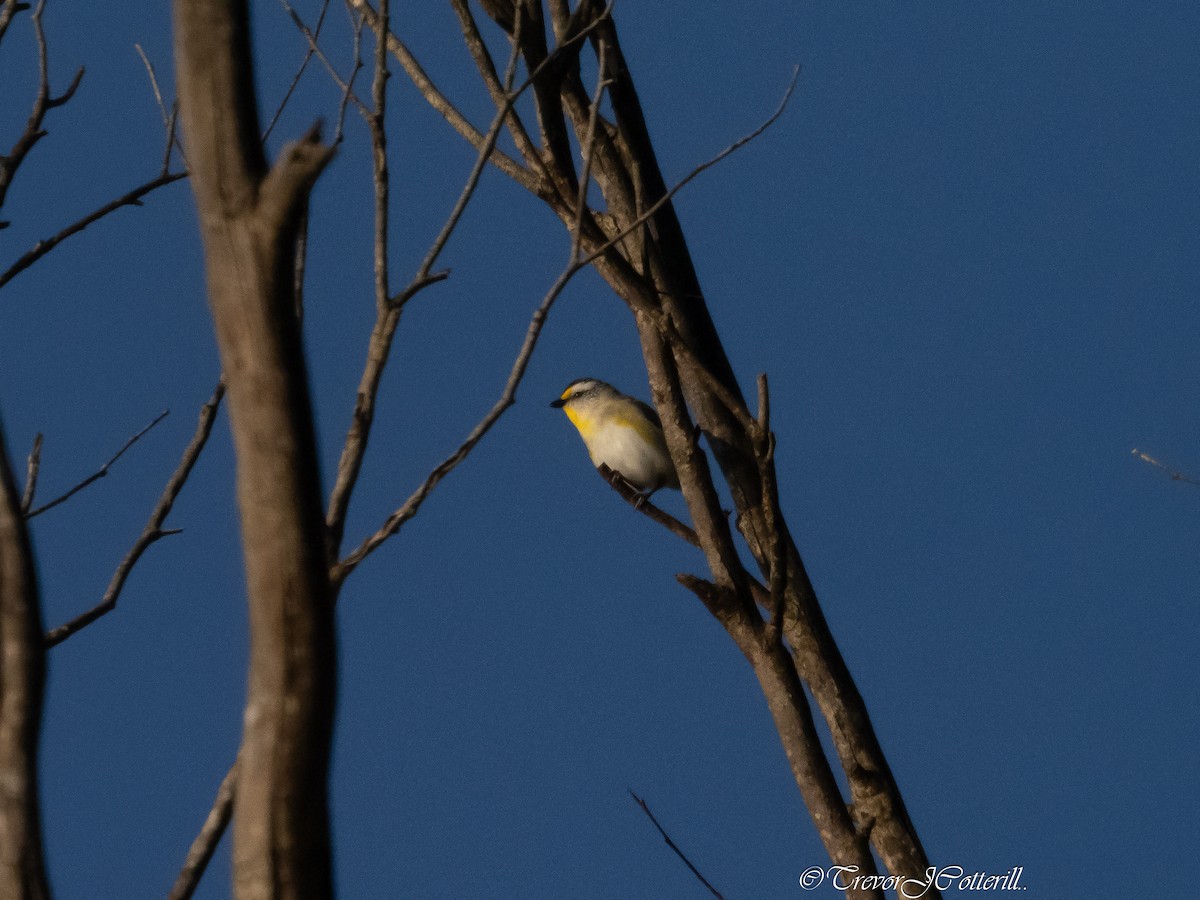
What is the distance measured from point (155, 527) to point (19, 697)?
45.8 inches

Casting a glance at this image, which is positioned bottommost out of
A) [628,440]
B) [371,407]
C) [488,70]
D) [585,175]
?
[371,407]

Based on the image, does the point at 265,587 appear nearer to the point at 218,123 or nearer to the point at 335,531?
the point at 335,531

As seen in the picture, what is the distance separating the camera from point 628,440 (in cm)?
870

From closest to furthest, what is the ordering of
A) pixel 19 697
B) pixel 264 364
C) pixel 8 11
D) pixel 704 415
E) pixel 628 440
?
1. pixel 264 364
2. pixel 19 697
3. pixel 8 11
4. pixel 704 415
5. pixel 628 440

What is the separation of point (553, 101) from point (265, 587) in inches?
119

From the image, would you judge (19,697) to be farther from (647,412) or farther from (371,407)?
(647,412)

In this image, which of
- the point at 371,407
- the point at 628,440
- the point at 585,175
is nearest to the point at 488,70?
the point at 585,175

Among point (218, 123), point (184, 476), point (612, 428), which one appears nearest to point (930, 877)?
point (184, 476)

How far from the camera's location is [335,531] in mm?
2525

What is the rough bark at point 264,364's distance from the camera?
2070mm

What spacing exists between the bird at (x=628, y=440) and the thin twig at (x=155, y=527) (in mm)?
5046

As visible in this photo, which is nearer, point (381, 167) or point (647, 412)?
point (381, 167)

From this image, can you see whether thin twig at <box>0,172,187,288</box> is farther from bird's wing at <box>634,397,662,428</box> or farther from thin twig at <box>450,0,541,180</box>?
bird's wing at <box>634,397,662,428</box>

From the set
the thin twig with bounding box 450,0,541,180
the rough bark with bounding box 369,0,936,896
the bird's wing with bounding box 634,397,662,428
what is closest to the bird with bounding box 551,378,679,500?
the bird's wing with bounding box 634,397,662,428
